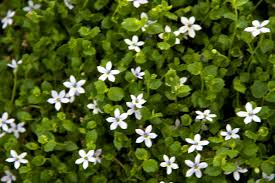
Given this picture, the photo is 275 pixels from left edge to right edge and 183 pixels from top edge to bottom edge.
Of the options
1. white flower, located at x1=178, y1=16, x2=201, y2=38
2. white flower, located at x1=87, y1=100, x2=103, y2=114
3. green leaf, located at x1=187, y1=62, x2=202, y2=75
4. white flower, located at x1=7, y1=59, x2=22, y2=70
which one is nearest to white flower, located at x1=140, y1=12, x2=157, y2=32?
white flower, located at x1=178, y1=16, x2=201, y2=38

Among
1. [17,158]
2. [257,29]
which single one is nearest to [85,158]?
[17,158]

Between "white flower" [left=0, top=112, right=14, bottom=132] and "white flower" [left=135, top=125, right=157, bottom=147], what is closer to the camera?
"white flower" [left=135, top=125, right=157, bottom=147]

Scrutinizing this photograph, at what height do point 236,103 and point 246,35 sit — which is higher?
point 246,35

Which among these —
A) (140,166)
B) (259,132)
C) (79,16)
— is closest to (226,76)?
(259,132)

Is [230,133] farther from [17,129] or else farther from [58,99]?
[17,129]

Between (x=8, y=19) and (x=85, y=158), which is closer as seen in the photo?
(x=85, y=158)

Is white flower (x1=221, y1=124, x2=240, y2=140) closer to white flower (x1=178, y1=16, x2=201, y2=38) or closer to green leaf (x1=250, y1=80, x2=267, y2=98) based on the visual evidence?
green leaf (x1=250, y1=80, x2=267, y2=98)

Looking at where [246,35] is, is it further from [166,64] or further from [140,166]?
[140,166]

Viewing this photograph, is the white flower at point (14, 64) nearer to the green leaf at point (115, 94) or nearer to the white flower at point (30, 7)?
the white flower at point (30, 7)
